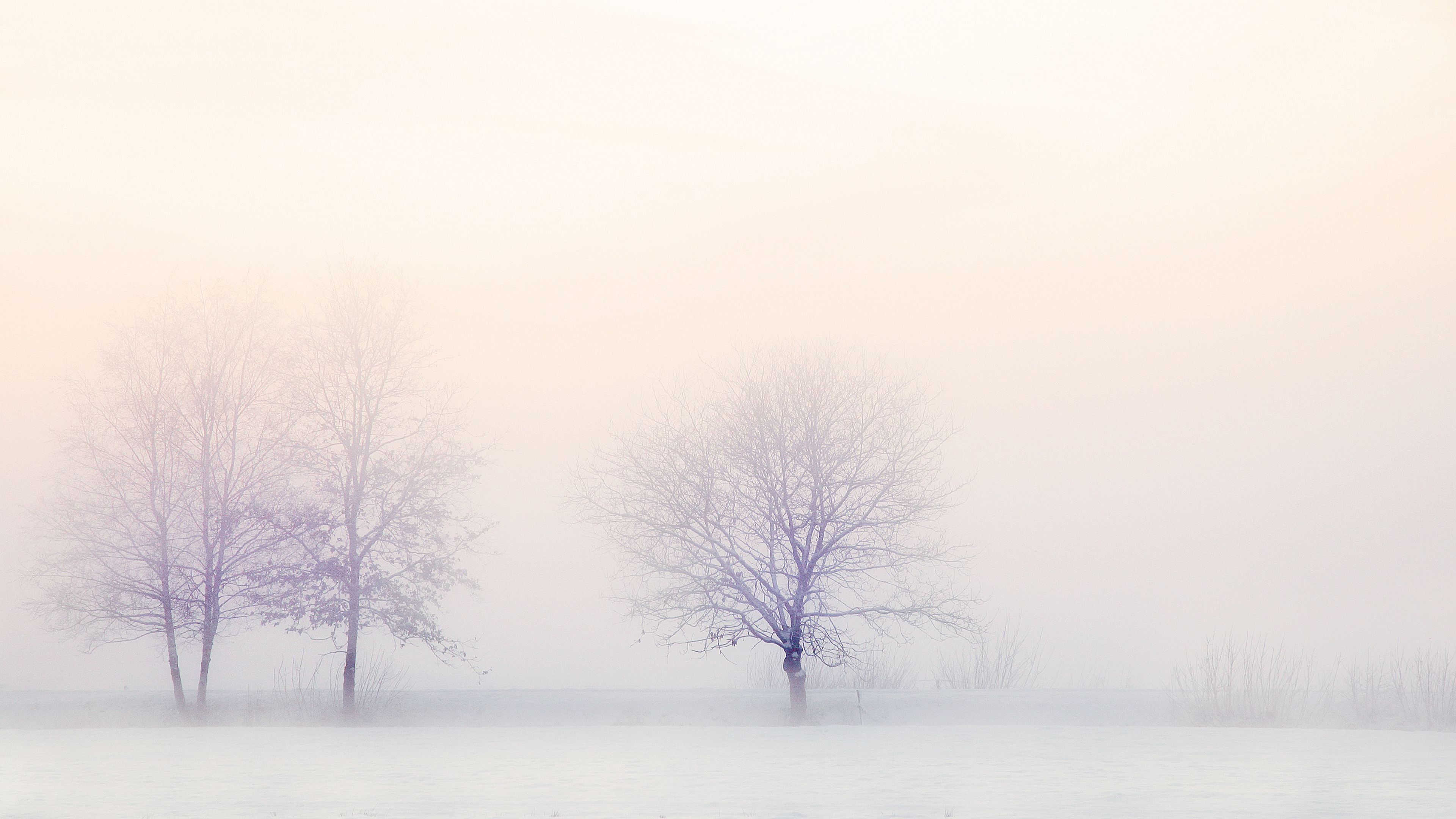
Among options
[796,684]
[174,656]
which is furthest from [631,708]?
[174,656]

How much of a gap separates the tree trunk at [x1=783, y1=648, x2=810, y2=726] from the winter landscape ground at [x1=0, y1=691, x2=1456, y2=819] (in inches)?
34.9

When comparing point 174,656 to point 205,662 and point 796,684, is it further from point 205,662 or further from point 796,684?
point 796,684

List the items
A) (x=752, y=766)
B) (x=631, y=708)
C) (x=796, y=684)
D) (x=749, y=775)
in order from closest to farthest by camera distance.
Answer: (x=749, y=775) → (x=752, y=766) → (x=796, y=684) → (x=631, y=708)

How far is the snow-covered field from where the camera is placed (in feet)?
→ 38.8

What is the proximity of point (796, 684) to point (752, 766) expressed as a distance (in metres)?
9.79

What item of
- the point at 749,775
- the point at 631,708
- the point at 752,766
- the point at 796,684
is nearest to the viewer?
the point at 749,775

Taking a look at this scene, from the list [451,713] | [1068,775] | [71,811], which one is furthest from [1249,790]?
[451,713]

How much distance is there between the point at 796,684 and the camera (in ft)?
84.7

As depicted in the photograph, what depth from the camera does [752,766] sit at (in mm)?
16156

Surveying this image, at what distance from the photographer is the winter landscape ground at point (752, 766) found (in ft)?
39.2

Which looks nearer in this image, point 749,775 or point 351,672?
point 749,775

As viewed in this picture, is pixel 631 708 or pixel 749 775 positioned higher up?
pixel 749 775

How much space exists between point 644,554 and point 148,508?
38.6ft

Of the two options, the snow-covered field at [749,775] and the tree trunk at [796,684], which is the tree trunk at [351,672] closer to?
the snow-covered field at [749,775]
